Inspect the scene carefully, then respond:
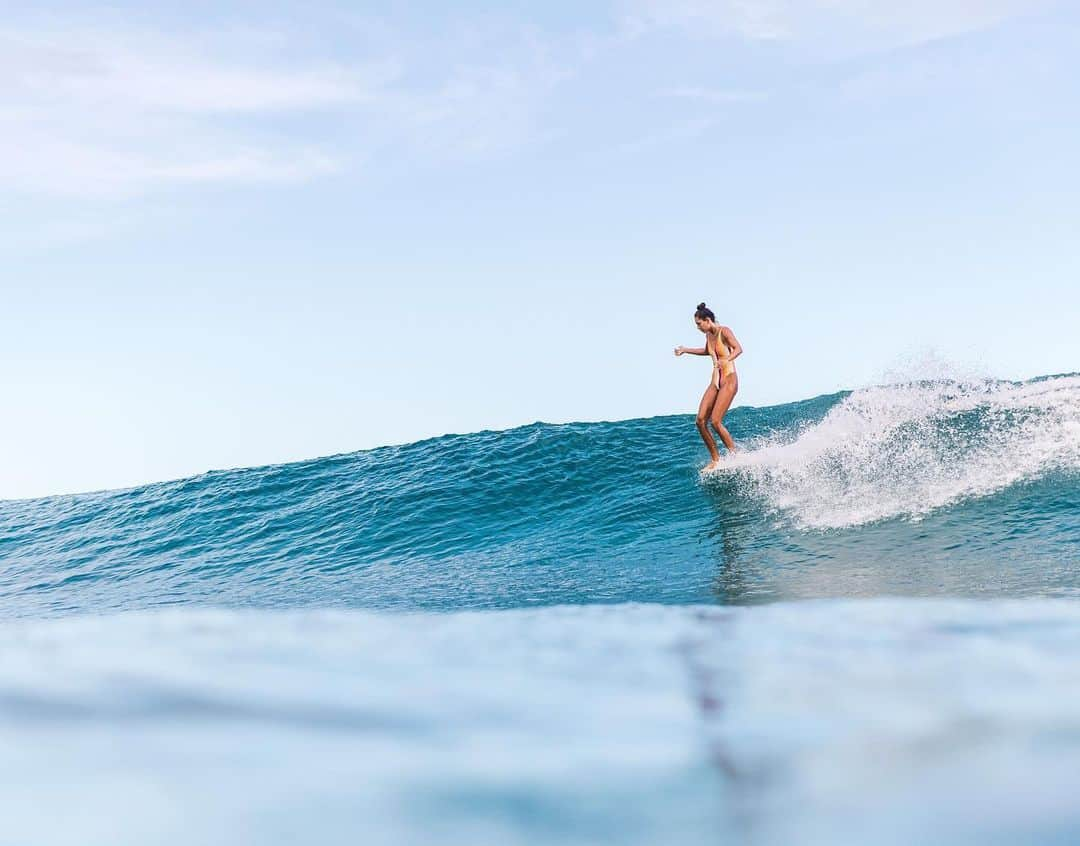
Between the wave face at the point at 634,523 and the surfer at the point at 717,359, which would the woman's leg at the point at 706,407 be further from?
the wave face at the point at 634,523

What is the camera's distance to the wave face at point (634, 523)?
639 centimetres

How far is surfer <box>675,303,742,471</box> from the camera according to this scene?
10758 mm

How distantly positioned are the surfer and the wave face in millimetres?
1022

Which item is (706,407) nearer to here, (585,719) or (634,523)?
(634,523)

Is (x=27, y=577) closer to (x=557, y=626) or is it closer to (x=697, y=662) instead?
(x=557, y=626)

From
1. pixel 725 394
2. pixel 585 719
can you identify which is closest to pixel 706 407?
pixel 725 394

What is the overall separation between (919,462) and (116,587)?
36.5 ft

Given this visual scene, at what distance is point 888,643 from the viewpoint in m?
2.58

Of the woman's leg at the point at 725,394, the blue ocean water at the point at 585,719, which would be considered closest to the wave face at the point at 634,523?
the blue ocean water at the point at 585,719

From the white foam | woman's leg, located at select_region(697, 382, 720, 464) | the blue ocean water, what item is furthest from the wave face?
woman's leg, located at select_region(697, 382, 720, 464)

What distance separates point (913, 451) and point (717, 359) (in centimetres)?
288

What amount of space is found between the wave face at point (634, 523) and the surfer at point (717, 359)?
102cm

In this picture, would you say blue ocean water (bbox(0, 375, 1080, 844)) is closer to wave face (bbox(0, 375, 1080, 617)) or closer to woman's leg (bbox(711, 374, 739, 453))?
wave face (bbox(0, 375, 1080, 617))

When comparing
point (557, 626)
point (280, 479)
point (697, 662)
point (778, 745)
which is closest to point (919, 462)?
point (557, 626)
